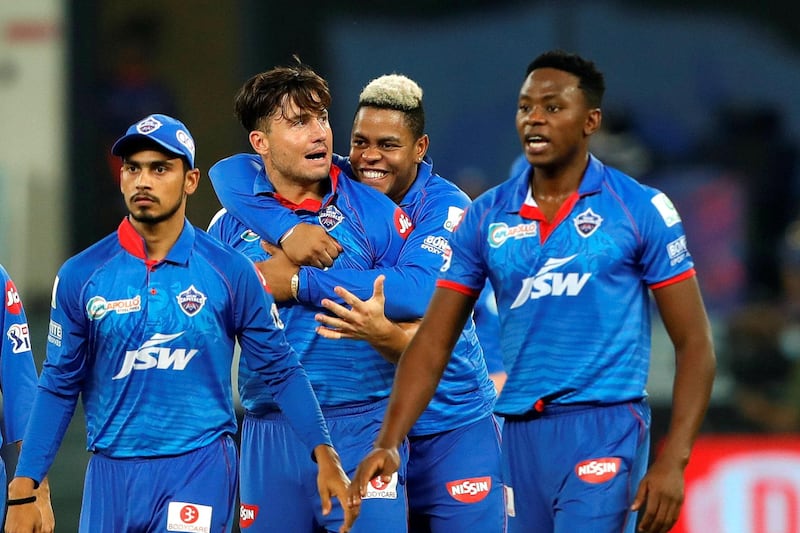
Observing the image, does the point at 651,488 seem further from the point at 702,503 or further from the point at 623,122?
the point at 623,122

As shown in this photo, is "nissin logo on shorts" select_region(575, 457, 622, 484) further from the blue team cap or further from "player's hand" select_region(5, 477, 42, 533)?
"player's hand" select_region(5, 477, 42, 533)

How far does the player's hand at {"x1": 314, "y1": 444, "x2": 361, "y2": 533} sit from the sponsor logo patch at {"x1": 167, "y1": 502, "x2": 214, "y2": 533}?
0.35 meters

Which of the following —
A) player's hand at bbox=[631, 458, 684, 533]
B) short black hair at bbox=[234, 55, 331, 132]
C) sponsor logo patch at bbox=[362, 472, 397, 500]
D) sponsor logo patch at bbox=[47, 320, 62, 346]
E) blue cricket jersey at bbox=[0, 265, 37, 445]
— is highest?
short black hair at bbox=[234, 55, 331, 132]

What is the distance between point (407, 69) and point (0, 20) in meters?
2.82

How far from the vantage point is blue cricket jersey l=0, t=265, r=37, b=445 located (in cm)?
518

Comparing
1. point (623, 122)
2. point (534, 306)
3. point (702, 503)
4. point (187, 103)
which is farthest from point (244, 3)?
point (534, 306)

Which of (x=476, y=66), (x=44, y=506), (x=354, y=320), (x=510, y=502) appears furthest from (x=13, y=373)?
(x=476, y=66)

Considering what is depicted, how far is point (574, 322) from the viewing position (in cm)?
439

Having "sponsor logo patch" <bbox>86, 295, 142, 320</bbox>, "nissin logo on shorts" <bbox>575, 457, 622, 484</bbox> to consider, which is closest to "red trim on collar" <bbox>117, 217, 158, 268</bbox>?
"sponsor logo patch" <bbox>86, 295, 142, 320</bbox>

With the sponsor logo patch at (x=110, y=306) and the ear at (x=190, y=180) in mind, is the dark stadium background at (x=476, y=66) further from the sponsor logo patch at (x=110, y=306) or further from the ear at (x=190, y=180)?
the sponsor logo patch at (x=110, y=306)

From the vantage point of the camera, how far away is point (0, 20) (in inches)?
425

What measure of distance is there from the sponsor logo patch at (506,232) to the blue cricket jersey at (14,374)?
5.50 ft

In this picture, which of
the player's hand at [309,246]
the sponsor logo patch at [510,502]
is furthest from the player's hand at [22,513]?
the sponsor logo patch at [510,502]

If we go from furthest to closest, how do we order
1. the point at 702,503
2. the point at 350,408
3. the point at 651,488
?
the point at 702,503, the point at 350,408, the point at 651,488
